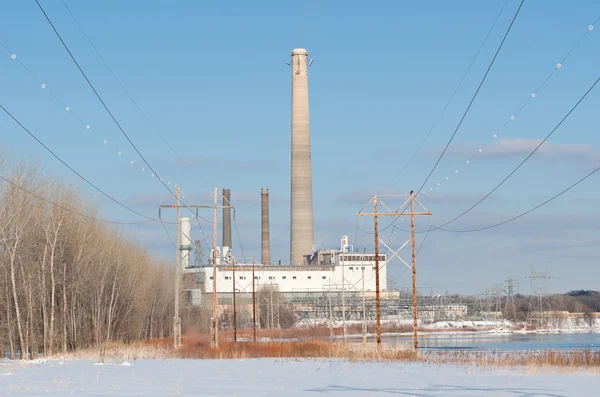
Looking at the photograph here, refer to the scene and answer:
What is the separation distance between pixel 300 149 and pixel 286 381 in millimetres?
80294

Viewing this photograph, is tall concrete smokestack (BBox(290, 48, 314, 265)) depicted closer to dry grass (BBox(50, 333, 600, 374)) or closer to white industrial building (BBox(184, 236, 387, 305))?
white industrial building (BBox(184, 236, 387, 305))

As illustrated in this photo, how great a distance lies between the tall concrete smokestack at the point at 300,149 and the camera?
101125mm

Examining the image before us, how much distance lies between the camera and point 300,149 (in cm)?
10125

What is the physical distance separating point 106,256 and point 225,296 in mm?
64282

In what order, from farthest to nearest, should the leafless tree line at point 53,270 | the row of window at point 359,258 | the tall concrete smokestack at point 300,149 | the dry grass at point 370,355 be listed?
the row of window at point 359,258 → the tall concrete smokestack at point 300,149 → the leafless tree line at point 53,270 → the dry grass at point 370,355

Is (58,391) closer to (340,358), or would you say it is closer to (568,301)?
(340,358)

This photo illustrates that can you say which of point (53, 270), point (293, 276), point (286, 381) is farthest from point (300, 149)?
point (286, 381)

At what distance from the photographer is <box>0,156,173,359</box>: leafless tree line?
3959 cm

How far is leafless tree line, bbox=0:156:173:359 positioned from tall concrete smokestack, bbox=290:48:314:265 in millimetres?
37437

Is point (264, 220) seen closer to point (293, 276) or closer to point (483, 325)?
point (293, 276)

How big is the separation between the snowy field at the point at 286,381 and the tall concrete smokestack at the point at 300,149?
72.9 metres

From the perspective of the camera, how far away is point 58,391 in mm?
17312

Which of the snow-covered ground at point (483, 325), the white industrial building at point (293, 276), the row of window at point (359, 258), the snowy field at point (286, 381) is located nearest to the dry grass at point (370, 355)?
the snowy field at point (286, 381)

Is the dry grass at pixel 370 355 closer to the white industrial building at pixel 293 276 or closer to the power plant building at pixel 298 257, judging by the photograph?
the power plant building at pixel 298 257
